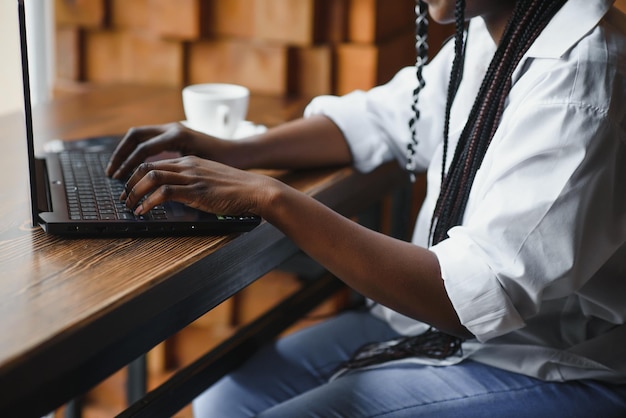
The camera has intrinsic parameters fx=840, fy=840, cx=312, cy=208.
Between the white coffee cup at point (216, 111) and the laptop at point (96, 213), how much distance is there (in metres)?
0.32

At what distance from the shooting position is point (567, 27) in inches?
Result: 40.2

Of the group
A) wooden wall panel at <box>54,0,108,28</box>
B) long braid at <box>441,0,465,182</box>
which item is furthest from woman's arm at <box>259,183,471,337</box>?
wooden wall panel at <box>54,0,108,28</box>

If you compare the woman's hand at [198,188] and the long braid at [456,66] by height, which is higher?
the long braid at [456,66]

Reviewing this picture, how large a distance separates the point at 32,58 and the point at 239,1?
557 millimetres

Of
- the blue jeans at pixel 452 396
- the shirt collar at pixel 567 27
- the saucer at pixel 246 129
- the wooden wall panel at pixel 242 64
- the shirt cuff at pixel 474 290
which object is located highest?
the shirt collar at pixel 567 27

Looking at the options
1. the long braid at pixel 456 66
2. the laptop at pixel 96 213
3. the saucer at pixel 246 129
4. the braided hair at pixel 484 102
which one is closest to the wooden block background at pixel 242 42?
the saucer at pixel 246 129

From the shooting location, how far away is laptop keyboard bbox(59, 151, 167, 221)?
0.99 m

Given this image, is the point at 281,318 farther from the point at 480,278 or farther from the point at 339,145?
the point at 480,278

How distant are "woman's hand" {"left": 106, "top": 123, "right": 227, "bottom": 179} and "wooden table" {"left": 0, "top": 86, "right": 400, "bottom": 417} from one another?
12 centimetres

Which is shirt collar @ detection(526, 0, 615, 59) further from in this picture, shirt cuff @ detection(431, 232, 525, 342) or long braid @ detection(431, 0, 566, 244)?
shirt cuff @ detection(431, 232, 525, 342)

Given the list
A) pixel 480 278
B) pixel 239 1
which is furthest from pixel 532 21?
pixel 239 1

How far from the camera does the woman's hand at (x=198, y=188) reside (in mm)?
967

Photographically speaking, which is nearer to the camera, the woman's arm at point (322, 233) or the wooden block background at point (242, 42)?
the woman's arm at point (322, 233)

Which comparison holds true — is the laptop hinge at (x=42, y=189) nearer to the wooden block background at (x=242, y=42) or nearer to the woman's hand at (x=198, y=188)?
the woman's hand at (x=198, y=188)
